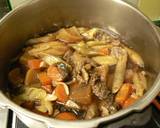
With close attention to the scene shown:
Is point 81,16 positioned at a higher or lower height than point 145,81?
higher

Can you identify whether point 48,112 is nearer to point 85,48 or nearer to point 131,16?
point 85,48

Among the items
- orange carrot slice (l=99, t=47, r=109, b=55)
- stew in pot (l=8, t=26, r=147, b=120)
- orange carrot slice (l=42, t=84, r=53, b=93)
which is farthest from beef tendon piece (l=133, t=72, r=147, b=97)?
orange carrot slice (l=42, t=84, r=53, b=93)

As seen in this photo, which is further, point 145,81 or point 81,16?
point 81,16

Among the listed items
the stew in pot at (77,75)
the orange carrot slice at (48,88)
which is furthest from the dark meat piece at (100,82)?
the orange carrot slice at (48,88)

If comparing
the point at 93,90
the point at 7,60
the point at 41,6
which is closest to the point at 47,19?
the point at 41,6

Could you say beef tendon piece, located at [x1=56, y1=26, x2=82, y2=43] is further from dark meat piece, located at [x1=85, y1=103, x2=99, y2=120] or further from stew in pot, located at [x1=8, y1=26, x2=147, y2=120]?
dark meat piece, located at [x1=85, y1=103, x2=99, y2=120]

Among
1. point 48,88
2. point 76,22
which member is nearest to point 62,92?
point 48,88
